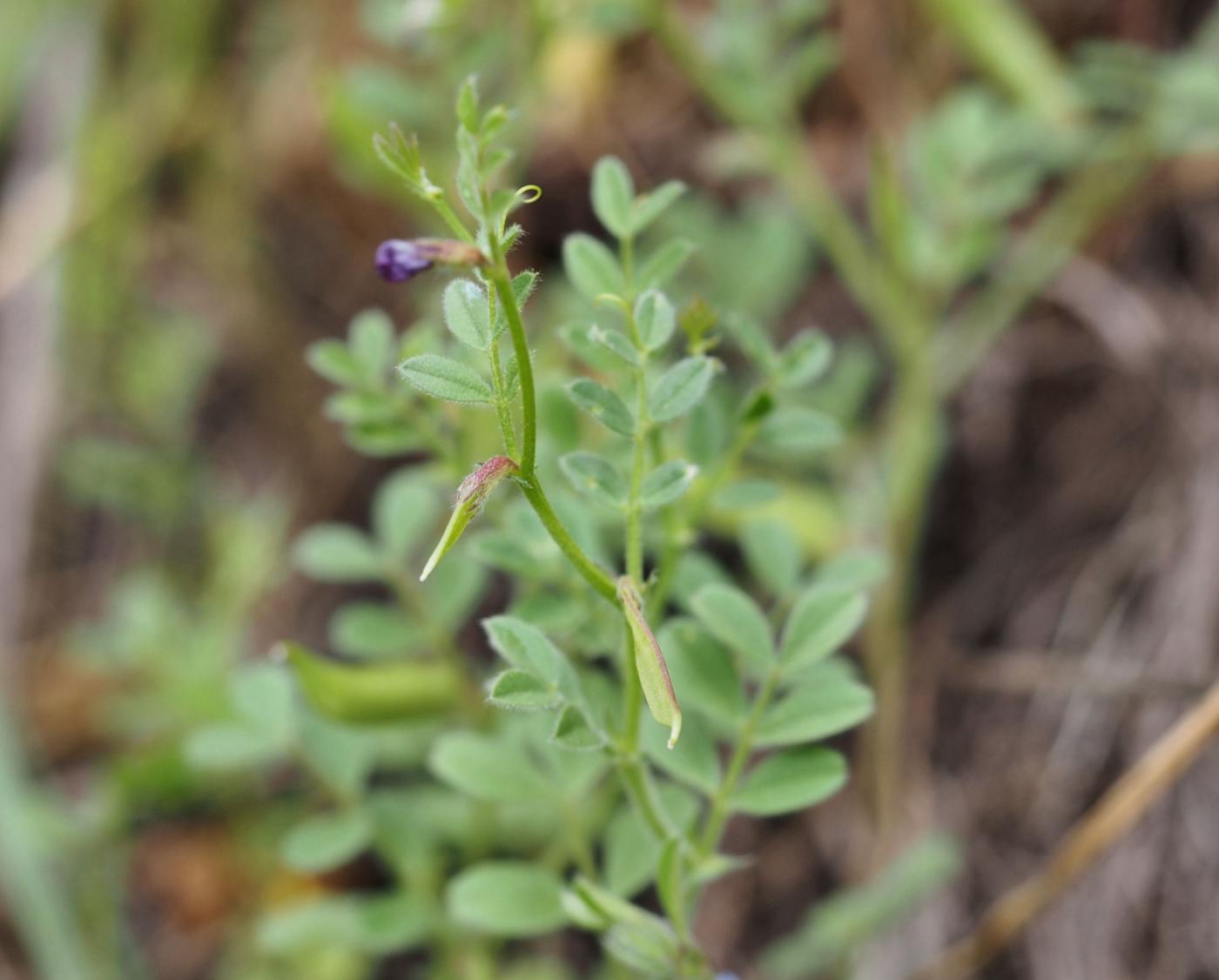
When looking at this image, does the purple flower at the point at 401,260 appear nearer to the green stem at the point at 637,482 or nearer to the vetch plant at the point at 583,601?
the vetch plant at the point at 583,601

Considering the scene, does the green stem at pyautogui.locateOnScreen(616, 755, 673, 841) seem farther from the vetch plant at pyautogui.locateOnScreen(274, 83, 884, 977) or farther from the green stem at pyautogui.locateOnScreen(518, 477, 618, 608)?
the green stem at pyautogui.locateOnScreen(518, 477, 618, 608)

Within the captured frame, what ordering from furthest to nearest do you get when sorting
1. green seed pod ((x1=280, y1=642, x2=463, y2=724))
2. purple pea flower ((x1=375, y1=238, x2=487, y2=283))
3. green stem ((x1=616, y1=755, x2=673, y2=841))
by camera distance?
green seed pod ((x1=280, y1=642, x2=463, y2=724)) → green stem ((x1=616, y1=755, x2=673, y2=841)) → purple pea flower ((x1=375, y1=238, x2=487, y2=283))

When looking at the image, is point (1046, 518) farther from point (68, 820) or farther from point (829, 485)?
point (68, 820)

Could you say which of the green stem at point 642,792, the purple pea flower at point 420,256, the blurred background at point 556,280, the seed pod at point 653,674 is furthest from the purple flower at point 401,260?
the blurred background at point 556,280

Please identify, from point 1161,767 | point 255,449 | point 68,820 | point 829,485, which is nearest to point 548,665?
point 1161,767

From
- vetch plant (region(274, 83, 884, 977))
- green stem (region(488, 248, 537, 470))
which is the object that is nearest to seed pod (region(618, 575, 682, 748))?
vetch plant (region(274, 83, 884, 977))

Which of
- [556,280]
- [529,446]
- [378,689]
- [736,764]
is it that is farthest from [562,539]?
[556,280]

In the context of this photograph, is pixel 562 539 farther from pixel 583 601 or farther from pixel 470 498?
pixel 583 601

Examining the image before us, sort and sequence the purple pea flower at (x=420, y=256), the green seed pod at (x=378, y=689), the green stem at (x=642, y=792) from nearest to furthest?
the purple pea flower at (x=420, y=256) < the green stem at (x=642, y=792) < the green seed pod at (x=378, y=689)
